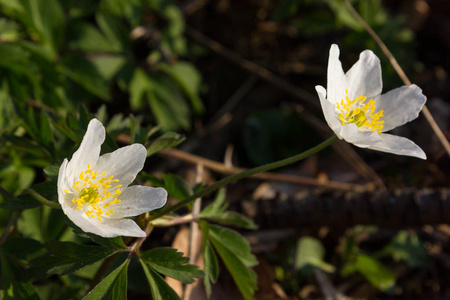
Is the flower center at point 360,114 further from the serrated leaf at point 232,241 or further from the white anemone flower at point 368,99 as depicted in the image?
the serrated leaf at point 232,241

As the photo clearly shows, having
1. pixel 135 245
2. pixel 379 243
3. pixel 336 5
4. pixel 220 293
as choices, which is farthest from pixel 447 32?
pixel 135 245

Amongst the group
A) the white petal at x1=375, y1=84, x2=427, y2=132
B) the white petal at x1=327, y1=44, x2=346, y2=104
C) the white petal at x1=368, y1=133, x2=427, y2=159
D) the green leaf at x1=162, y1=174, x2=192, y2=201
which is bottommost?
the green leaf at x1=162, y1=174, x2=192, y2=201

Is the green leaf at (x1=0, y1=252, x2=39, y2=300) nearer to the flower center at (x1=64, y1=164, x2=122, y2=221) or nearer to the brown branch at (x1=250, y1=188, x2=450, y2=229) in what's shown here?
the flower center at (x1=64, y1=164, x2=122, y2=221)

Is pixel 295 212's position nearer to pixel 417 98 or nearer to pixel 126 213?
pixel 417 98

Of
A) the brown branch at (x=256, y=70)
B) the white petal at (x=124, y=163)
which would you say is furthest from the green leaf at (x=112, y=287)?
the brown branch at (x=256, y=70)

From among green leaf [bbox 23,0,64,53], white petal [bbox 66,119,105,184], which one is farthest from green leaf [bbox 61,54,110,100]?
white petal [bbox 66,119,105,184]

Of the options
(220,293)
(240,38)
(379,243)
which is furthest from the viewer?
(240,38)
